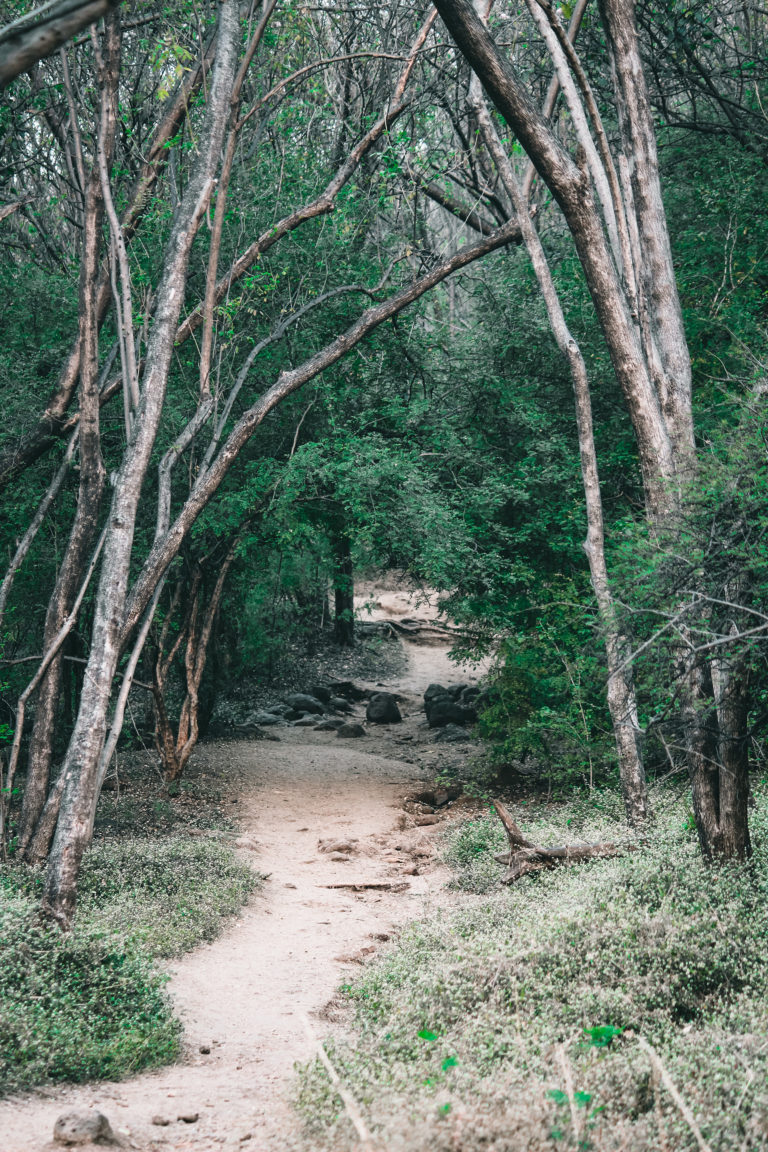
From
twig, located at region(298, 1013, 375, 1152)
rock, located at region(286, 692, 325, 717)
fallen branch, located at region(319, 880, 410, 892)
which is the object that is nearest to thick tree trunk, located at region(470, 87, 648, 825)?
fallen branch, located at region(319, 880, 410, 892)

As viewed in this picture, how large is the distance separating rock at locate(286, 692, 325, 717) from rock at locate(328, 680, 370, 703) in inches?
62.3

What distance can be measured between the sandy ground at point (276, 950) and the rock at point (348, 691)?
587 centimetres

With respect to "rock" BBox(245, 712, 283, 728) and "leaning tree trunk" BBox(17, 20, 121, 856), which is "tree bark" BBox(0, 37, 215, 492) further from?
"rock" BBox(245, 712, 283, 728)

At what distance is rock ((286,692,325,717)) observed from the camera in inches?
800

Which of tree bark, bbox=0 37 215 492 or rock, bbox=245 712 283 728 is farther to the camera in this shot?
rock, bbox=245 712 283 728

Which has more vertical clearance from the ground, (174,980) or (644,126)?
(644,126)

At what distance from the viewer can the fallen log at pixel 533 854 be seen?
754 centimetres

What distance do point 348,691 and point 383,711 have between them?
2.38 metres

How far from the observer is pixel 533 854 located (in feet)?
25.5

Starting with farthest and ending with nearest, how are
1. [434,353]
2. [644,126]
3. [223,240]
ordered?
1. [434,353]
2. [223,240]
3. [644,126]

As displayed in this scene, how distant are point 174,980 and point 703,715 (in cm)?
407

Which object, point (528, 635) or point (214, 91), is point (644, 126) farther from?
point (528, 635)

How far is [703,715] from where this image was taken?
6.04m

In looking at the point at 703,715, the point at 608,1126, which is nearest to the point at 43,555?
the point at 703,715
